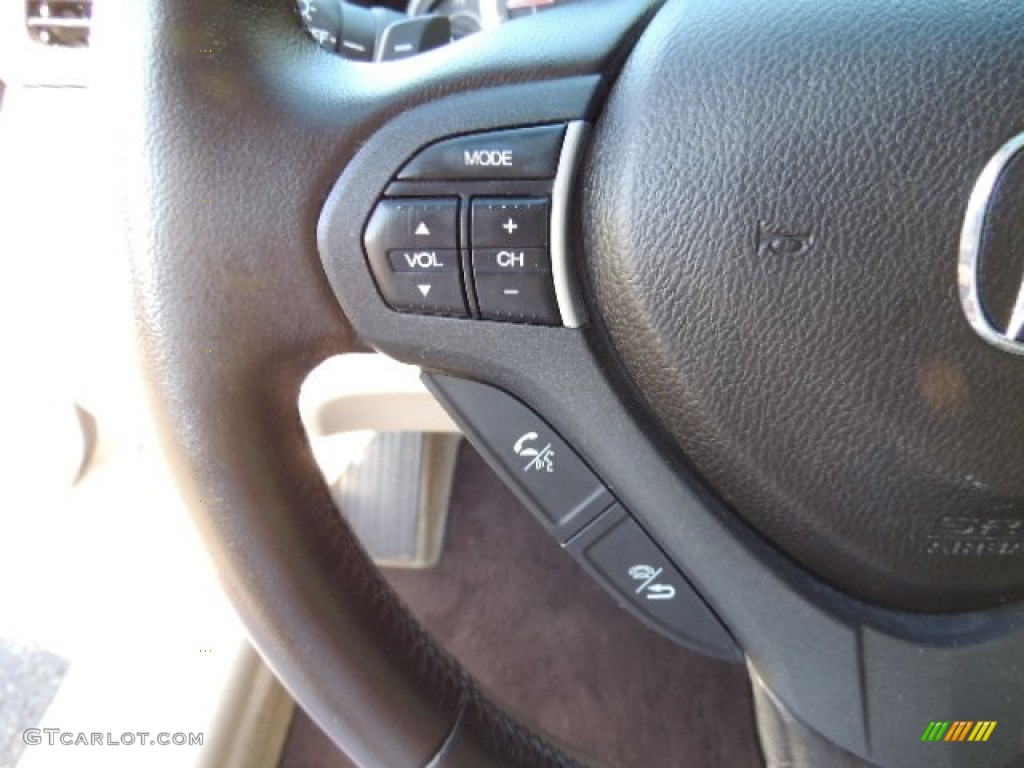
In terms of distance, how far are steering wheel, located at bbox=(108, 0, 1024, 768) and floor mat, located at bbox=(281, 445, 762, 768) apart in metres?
0.73

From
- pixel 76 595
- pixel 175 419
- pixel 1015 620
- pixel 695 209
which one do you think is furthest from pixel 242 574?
pixel 76 595

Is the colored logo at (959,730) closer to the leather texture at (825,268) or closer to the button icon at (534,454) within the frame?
the leather texture at (825,268)

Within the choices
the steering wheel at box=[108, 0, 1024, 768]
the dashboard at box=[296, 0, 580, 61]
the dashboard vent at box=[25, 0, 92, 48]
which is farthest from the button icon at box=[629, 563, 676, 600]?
the dashboard vent at box=[25, 0, 92, 48]

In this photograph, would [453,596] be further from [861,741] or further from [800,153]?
[800,153]

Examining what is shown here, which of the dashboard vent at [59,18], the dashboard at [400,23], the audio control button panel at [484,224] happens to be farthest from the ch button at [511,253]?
the dashboard vent at [59,18]

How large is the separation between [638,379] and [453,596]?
97 centimetres

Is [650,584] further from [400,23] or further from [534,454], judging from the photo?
[400,23]

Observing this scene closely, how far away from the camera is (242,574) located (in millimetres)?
615

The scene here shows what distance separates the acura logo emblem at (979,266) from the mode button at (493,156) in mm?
243

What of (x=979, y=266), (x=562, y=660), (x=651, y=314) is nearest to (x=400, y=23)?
(x=651, y=314)

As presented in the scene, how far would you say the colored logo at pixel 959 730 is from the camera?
65 centimetres

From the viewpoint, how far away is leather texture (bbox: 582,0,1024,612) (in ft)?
A: 1.87

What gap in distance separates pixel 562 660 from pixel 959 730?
844 millimetres

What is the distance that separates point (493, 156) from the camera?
61 centimetres
